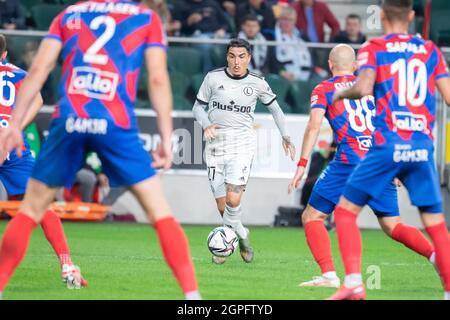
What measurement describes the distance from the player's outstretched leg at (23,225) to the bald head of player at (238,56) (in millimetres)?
5777

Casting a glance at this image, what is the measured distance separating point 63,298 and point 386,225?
313 cm

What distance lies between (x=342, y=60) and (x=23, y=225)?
3731 millimetres

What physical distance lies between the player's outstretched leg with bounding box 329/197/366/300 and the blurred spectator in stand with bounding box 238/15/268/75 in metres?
11.0

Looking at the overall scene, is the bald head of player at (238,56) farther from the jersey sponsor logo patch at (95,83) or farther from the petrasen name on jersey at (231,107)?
the jersey sponsor logo patch at (95,83)

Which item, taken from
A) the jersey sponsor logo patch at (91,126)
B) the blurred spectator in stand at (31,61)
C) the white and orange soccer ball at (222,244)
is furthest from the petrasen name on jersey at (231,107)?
the jersey sponsor logo patch at (91,126)

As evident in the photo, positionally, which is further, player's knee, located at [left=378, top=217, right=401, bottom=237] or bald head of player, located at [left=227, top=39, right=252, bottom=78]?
bald head of player, located at [left=227, top=39, right=252, bottom=78]

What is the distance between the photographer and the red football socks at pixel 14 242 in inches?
318

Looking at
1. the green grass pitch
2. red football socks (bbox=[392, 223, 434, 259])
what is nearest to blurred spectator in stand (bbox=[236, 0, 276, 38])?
the green grass pitch

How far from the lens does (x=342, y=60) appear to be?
10531 millimetres

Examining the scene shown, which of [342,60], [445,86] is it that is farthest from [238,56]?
[445,86]

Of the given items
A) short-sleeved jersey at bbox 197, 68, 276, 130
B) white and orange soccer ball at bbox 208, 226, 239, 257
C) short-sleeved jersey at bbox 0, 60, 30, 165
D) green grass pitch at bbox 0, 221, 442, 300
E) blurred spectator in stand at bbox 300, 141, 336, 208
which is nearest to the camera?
green grass pitch at bbox 0, 221, 442, 300

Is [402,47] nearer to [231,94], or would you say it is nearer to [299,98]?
[231,94]

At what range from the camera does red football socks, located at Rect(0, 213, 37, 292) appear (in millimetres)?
8070

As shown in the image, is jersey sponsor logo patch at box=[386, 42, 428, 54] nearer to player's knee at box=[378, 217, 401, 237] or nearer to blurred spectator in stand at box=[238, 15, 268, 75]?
player's knee at box=[378, 217, 401, 237]
